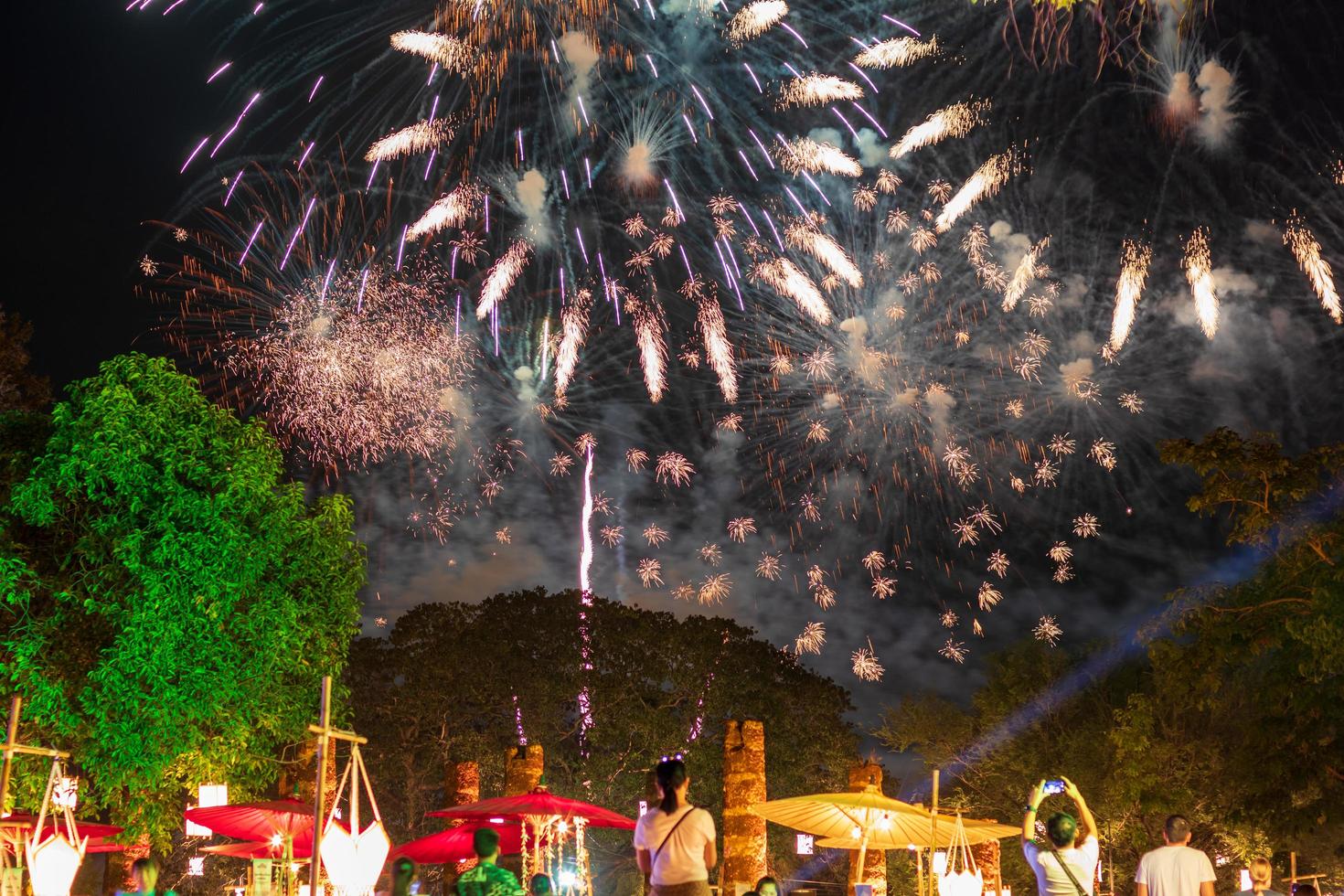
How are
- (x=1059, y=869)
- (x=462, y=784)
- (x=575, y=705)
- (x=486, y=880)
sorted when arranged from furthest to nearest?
(x=575, y=705) < (x=462, y=784) < (x=486, y=880) < (x=1059, y=869)

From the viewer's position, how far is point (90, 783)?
50.3ft

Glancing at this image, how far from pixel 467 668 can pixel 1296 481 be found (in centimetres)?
1772

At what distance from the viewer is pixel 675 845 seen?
5223mm

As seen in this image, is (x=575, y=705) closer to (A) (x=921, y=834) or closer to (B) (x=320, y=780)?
(A) (x=921, y=834)

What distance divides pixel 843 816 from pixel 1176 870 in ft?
19.3

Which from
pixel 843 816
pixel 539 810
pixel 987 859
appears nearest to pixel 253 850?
pixel 539 810

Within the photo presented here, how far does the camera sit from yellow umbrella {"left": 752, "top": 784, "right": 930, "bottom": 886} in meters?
11.1

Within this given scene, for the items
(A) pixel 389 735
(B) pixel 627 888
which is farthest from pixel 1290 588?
(A) pixel 389 735

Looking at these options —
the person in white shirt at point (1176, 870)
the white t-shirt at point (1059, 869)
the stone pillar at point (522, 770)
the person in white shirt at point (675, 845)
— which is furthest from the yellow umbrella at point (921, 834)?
the stone pillar at point (522, 770)

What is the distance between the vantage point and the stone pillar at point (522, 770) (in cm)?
1722

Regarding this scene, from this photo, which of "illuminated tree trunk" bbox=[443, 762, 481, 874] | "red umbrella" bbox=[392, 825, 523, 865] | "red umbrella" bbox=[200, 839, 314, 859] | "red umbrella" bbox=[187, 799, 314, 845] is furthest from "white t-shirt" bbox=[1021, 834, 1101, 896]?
"illuminated tree trunk" bbox=[443, 762, 481, 874]

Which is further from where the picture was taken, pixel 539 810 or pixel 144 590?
pixel 144 590

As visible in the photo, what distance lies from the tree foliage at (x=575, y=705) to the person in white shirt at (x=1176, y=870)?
21.0 m

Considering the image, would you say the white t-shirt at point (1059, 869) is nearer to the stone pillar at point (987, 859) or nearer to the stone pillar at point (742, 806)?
the stone pillar at point (742, 806)
